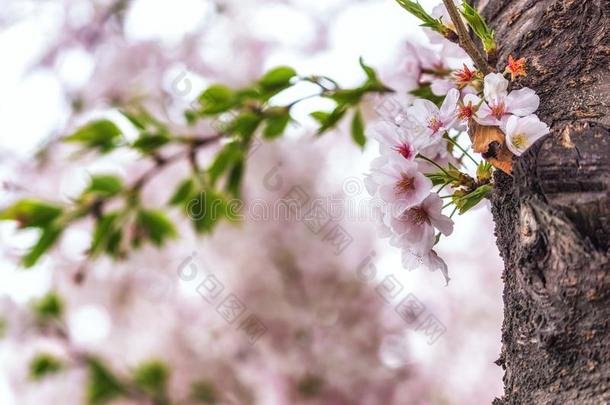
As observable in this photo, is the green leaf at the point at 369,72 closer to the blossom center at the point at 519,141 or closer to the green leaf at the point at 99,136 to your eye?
the blossom center at the point at 519,141

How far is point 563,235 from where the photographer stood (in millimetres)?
358

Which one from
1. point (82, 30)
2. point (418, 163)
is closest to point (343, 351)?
point (82, 30)

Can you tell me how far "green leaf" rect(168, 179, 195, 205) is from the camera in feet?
3.20

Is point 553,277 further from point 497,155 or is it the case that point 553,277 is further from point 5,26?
point 5,26

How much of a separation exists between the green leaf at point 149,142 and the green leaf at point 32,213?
0.52 feet

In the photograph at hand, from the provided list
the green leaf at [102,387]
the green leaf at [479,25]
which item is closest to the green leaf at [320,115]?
the green leaf at [479,25]

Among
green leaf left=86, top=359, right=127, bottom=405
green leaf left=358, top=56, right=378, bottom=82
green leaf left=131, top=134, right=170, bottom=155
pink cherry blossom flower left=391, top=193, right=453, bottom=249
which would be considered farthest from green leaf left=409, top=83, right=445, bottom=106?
Result: green leaf left=86, top=359, right=127, bottom=405

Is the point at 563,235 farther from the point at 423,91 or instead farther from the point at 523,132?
the point at 423,91

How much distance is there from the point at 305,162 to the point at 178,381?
728mm

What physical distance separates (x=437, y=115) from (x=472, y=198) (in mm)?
61

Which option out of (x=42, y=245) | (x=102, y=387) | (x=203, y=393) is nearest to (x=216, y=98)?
(x=42, y=245)

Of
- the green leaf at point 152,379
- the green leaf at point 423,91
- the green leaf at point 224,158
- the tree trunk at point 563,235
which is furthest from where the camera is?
the green leaf at point 152,379

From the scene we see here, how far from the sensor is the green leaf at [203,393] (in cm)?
188

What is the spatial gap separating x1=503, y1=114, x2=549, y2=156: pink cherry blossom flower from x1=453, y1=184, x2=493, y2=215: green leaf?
0.06 m
